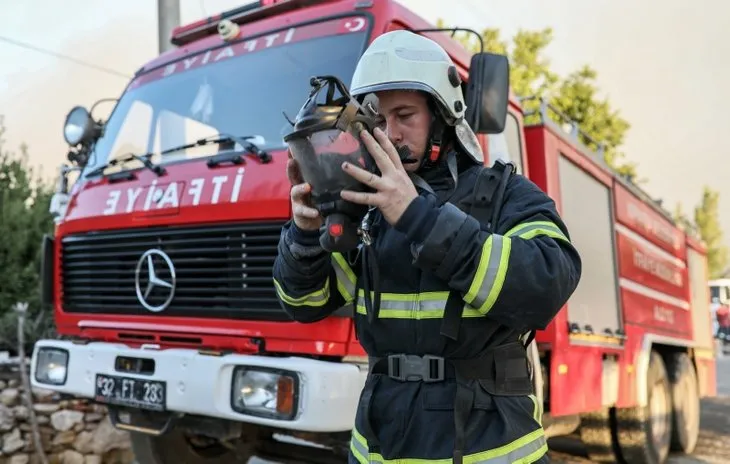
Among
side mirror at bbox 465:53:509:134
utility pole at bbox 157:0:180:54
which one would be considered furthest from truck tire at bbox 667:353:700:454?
utility pole at bbox 157:0:180:54

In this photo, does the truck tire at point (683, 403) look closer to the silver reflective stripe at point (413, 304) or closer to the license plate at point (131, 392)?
the license plate at point (131, 392)

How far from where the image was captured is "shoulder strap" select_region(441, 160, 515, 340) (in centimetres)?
161

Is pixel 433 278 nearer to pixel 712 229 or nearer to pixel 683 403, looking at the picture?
pixel 683 403

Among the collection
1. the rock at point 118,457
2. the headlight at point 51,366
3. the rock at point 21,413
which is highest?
the headlight at point 51,366

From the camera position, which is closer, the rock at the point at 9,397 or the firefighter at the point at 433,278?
the firefighter at the point at 433,278

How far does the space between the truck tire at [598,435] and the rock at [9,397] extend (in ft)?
13.0

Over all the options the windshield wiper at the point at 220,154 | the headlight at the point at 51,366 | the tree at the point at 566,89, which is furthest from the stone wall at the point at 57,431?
the tree at the point at 566,89

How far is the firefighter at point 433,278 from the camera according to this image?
1.45 m

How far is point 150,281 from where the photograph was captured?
337 centimetres

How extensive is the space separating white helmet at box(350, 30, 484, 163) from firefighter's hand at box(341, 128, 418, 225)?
0.40 metres

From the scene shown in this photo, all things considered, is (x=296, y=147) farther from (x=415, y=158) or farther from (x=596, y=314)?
(x=596, y=314)

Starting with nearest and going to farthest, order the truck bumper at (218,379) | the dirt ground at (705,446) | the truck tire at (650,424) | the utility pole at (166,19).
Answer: the truck bumper at (218,379)
the truck tire at (650,424)
the dirt ground at (705,446)
the utility pole at (166,19)

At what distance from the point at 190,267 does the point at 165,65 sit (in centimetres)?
137

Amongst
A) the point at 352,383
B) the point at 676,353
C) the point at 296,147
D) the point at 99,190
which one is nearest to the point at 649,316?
the point at 676,353
